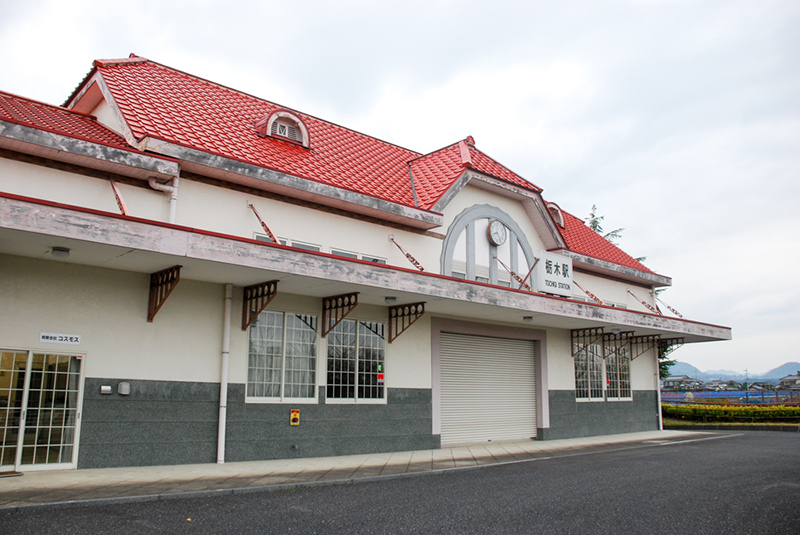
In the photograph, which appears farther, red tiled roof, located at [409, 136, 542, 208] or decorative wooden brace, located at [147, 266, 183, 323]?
red tiled roof, located at [409, 136, 542, 208]

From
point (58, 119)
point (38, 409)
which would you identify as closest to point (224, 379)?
point (38, 409)

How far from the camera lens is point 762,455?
1373 cm

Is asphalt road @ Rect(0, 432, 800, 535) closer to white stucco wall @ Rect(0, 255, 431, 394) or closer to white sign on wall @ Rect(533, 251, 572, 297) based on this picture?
white stucco wall @ Rect(0, 255, 431, 394)

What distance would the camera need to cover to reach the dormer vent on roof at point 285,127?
569 inches

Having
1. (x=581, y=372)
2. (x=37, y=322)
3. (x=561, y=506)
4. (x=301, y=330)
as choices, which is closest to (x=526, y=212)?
(x=581, y=372)

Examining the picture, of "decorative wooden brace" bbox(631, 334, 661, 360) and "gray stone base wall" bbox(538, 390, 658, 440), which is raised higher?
"decorative wooden brace" bbox(631, 334, 661, 360)

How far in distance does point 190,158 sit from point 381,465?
677 centimetres

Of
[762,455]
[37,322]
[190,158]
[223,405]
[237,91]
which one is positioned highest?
[237,91]

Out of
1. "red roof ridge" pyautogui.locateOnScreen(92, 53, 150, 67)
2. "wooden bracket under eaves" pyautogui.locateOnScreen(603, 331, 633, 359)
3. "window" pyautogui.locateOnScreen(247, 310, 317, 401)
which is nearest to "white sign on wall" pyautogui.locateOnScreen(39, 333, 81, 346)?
"window" pyautogui.locateOnScreen(247, 310, 317, 401)

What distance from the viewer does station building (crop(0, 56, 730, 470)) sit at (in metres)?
9.71

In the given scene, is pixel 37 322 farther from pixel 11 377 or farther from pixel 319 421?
pixel 319 421

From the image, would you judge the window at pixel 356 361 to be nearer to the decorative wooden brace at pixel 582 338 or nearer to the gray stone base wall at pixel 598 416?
the gray stone base wall at pixel 598 416

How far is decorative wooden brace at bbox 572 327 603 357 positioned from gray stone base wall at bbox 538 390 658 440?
142cm

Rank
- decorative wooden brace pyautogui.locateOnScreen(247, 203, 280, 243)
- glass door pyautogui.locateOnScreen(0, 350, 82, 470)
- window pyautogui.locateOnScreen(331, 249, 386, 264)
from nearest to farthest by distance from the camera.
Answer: glass door pyautogui.locateOnScreen(0, 350, 82, 470)
decorative wooden brace pyautogui.locateOnScreen(247, 203, 280, 243)
window pyautogui.locateOnScreen(331, 249, 386, 264)
